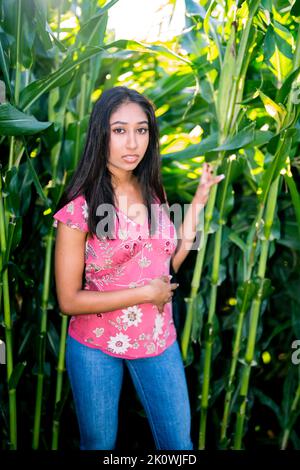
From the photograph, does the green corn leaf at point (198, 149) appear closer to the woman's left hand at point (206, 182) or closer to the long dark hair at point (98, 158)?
the woman's left hand at point (206, 182)

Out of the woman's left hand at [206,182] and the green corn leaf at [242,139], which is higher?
the green corn leaf at [242,139]

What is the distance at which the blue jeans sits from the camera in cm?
121

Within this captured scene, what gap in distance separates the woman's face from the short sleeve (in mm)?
116

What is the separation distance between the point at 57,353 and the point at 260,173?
69cm

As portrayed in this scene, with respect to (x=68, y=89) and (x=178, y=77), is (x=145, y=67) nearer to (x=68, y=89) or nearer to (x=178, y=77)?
(x=178, y=77)

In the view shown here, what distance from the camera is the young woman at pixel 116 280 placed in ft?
3.84

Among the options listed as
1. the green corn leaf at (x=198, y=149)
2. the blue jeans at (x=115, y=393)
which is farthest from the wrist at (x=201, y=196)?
the blue jeans at (x=115, y=393)

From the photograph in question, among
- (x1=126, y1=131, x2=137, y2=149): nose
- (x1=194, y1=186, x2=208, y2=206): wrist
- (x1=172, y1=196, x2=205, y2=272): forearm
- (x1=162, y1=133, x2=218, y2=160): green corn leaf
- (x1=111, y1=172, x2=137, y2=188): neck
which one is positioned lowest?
(x1=172, y1=196, x2=205, y2=272): forearm

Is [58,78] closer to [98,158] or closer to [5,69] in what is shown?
[5,69]

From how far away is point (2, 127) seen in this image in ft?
3.98

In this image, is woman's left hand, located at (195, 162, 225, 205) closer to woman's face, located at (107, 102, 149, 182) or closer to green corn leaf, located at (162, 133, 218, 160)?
green corn leaf, located at (162, 133, 218, 160)

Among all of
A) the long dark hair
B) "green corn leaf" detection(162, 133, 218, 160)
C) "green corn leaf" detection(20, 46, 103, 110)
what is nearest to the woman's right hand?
the long dark hair

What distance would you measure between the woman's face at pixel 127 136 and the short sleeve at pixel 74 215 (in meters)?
0.12

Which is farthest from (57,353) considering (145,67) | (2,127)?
(145,67)
